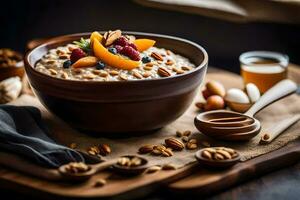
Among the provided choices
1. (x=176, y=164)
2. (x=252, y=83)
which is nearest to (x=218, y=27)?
(x=252, y=83)

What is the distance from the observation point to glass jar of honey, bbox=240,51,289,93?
2.02m

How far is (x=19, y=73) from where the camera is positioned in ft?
6.99

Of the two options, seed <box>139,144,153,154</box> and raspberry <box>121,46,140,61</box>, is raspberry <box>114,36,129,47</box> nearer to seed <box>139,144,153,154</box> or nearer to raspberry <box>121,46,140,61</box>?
raspberry <box>121,46,140,61</box>

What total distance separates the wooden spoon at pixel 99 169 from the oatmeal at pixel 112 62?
0.77ft

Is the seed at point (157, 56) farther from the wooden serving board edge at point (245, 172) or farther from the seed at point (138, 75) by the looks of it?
the wooden serving board edge at point (245, 172)

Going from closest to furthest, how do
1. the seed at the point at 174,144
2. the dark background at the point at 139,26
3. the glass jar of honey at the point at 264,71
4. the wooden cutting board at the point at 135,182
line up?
the wooden cutting board at the point at 135,182 → the seed at the point at 174,144 → the glass jar of honey at the point at 264,71 → the dark background at the point at 139,26

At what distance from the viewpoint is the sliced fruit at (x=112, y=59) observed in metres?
1.63

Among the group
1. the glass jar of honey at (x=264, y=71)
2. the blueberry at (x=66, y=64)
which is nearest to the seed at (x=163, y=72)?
the blueberry at (x=66, y=64)

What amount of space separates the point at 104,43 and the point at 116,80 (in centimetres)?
16

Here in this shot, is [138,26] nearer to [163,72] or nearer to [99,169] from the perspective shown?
[163,72]

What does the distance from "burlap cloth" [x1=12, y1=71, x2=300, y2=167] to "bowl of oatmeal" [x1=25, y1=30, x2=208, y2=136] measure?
33 mm

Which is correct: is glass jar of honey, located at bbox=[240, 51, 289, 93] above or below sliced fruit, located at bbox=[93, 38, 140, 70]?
below

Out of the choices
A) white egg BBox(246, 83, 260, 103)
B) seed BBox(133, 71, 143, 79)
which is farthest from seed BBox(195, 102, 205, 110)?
seed BBox(133, 71, 143, 79)

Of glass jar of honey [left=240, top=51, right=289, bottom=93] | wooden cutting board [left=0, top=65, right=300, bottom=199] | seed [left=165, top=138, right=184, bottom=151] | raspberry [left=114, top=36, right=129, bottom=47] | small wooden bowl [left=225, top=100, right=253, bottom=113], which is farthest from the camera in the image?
glass jar of honey [left=240, top=51, right=289, bottom=93]
